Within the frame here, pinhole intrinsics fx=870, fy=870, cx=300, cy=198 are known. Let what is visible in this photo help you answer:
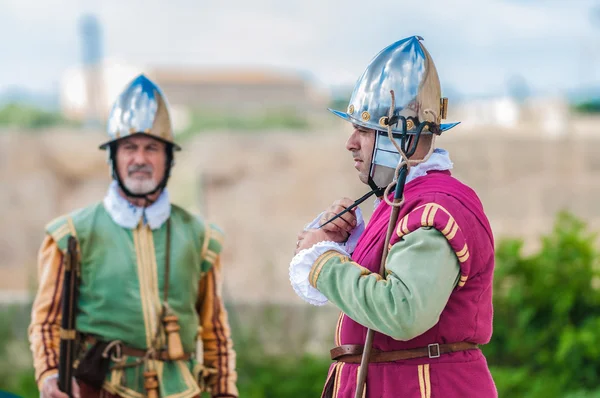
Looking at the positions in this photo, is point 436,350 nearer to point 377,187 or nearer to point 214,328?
point 377,187

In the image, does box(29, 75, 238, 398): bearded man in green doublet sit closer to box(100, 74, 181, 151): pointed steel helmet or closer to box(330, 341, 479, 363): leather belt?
box(100, 74, 181, 151): pointed steel helmet

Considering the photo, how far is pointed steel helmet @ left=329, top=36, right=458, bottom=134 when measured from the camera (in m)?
2.51

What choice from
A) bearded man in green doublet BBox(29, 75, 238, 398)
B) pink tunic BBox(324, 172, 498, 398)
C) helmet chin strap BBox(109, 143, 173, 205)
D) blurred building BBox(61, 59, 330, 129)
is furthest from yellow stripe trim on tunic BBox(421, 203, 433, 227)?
blurred building BBox(61, 59, 330, 129)

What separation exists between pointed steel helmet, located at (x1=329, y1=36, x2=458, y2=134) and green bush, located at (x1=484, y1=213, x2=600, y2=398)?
4.07 meters

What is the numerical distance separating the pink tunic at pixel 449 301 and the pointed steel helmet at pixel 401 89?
192mm

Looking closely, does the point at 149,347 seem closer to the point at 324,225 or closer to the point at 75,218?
the point at 75,218

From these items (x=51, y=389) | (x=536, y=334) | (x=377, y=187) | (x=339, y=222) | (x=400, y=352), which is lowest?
(x=536, y=334)

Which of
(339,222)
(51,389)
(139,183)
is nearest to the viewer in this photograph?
(339,222)

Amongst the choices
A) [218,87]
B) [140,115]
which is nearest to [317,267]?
[140,115]

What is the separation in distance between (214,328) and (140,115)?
1.00 m

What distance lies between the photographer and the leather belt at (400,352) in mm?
2459

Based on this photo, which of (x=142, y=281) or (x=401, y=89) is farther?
(x=142, y=281)

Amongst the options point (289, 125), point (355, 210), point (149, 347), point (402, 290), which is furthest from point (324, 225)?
point (289, 125)

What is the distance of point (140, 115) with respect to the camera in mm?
3791
